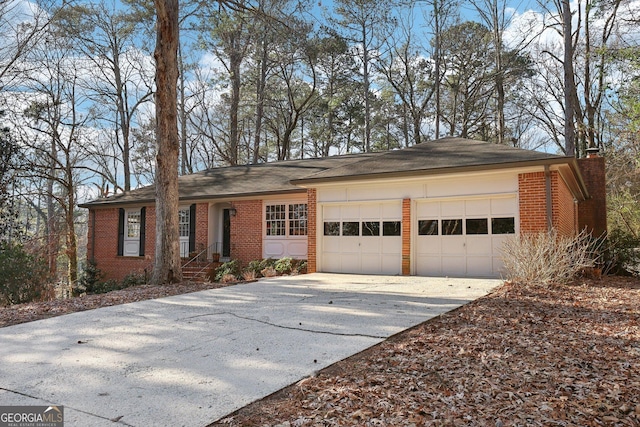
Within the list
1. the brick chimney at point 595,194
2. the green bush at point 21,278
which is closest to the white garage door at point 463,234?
the brick chimney at point 595,194

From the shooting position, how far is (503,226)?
10703 millimetres

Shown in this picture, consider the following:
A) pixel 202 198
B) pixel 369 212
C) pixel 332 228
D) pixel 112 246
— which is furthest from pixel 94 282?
pixel 369 212

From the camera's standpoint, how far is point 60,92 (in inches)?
868

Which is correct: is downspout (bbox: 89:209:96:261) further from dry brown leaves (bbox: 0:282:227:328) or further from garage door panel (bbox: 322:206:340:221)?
garage door panel (bbox: 322:206:340:221)

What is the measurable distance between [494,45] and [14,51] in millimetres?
22237

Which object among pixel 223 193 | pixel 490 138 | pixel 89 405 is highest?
pixel 490 138

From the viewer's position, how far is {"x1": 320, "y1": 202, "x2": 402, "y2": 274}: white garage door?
12.1 meters

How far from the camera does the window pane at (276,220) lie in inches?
602

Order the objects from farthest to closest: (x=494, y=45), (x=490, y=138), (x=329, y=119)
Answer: (x=329, y=119), (x=490, y=138), (x=494, y=45)

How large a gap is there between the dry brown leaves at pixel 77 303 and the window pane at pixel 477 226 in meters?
6.33

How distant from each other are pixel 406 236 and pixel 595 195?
8.10 metres

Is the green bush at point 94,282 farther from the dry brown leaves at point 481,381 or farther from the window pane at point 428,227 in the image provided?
the dry brown leaves at point 481,381

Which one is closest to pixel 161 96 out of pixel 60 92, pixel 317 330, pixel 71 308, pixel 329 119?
pixel 71 308

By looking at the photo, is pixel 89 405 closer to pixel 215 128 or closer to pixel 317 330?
pixel 317 330
